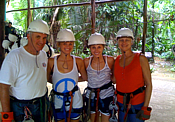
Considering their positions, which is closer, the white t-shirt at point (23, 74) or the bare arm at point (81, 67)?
the white t-shirt at point (23, 74)

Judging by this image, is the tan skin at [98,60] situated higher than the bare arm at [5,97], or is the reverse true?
the tan skin at [98,60]

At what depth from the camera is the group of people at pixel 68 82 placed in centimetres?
161

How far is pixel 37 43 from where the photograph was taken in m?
1.71

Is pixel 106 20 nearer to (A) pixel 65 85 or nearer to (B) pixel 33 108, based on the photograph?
(A) pixel 65 85

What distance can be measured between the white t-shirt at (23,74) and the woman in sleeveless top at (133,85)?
40.3 inches

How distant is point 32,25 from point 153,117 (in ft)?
10.2

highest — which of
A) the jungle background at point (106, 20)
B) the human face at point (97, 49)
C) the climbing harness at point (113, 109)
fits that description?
the jungle background at point (106, 20)

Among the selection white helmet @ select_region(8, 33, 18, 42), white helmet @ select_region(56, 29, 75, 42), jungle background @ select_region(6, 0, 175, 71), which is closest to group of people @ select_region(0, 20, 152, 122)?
white helmet @ select_region(56, 29, 75, 42)

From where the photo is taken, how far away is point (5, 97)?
61.6 inches

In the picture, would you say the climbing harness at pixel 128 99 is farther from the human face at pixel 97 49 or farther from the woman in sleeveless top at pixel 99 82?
the human face at pixel 97 49

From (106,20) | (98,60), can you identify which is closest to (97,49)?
(98,60)

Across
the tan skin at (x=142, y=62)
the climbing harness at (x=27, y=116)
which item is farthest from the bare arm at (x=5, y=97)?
the tan skin at (x=142, y=62)

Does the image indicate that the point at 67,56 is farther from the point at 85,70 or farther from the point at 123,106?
the point at 123,106

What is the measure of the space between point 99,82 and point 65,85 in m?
0.50
